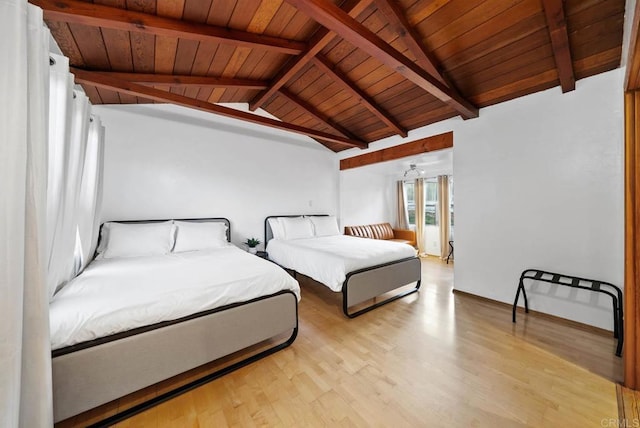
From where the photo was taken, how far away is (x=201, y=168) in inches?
136

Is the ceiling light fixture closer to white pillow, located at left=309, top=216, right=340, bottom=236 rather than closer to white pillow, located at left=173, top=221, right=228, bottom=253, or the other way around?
white pillow, located at left=309, top=216, right=340, bottom=236

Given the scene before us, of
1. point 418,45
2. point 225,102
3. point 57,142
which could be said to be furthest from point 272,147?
point 57,142

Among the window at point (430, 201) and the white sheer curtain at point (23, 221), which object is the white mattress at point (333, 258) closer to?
the white sheer curtain at point (23, 221)

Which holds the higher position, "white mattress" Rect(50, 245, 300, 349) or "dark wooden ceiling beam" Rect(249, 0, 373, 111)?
"dark wooden ceiling beam" Rect(249, 0, 373, 111)

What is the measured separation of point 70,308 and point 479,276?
3.72 meters

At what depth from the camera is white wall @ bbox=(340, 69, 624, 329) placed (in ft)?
6.92

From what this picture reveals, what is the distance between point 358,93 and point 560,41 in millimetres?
1828

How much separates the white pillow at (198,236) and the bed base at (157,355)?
1524mm

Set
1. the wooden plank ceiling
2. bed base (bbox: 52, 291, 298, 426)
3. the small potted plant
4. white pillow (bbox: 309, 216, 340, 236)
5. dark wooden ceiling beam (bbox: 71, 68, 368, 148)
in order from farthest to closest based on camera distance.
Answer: white pillow (bbox: 309, 216, 340, 236) → the small potted plant → dark wooden ceiling beam (bbox: 71, 68, 368, 148) → the wooden plank ceiling → bed base (bbox: 52, 291, 298, 426)

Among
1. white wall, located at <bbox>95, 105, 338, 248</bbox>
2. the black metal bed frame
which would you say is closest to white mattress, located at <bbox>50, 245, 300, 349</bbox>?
the black metal bed frame

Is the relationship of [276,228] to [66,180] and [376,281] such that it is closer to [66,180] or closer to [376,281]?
[376,281]

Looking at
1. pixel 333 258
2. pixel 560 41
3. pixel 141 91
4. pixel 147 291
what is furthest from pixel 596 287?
pixel 141 91

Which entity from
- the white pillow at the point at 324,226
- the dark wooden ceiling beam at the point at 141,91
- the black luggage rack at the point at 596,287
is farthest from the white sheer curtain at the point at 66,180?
the black luggage rack at the point at 596,287

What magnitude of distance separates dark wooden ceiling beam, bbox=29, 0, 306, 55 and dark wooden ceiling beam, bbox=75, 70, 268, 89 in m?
0.79
